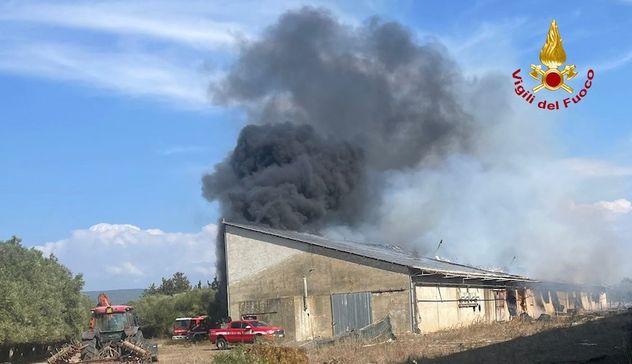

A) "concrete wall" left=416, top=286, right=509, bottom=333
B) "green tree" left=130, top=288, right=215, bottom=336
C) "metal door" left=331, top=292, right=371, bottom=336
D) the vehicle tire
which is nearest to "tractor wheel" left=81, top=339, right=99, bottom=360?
the vehicle tire

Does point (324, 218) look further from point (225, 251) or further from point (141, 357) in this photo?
point (141, 357)

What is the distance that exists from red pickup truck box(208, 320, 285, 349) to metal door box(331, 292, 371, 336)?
280 centimetres

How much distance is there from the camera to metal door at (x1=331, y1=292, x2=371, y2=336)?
33875 mm

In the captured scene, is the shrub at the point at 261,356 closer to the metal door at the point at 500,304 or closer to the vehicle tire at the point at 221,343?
the vehicle tire at the point at 221,343

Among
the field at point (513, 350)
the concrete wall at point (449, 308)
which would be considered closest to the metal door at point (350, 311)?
the concrete wall at point (449, 308)

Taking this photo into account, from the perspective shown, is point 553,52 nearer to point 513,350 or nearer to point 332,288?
point 513,350

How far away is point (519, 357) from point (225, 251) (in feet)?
82.1

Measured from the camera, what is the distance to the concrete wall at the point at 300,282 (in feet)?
110

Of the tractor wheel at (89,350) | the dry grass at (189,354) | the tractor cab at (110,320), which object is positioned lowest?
the dry grass at (189,354)

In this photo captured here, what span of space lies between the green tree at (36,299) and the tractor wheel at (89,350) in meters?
10.7

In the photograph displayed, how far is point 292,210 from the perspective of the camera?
146 ft

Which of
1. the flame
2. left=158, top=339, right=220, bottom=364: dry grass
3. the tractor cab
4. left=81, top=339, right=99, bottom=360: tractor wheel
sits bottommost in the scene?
left=158, top=339, right=220, bottom=364: dry grass

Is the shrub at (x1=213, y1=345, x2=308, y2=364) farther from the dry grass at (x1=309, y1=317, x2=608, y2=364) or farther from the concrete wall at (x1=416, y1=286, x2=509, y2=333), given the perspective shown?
the concrete wall at (x1=416, y1=286, x2=509, y2=333)

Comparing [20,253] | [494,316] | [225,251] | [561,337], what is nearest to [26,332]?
[20,253]
